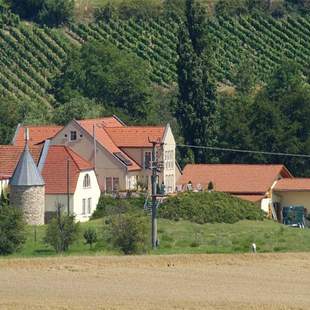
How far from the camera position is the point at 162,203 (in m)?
74.5

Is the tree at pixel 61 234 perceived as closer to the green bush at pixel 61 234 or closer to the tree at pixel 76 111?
the green bush at pixel 61 234

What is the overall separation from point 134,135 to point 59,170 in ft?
23.3

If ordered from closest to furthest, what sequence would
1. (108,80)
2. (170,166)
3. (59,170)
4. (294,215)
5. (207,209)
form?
(207,209) → (59,170) → (294,215) → (170,166) → (108,80)

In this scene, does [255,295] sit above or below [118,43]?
below

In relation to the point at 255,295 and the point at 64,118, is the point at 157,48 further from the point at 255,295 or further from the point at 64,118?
the point at 255,295

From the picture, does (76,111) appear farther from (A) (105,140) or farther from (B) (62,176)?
(B) (62,176)

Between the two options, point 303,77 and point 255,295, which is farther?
point 303,77

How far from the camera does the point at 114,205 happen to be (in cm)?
7662

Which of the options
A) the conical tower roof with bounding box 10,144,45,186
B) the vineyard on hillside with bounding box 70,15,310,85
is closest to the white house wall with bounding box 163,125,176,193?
the conical tower roof with bounding box 10,144,45,186

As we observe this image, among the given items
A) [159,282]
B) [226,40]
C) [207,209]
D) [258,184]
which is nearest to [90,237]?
[207,209]

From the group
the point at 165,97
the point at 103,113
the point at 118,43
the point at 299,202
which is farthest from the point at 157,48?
the point at 299,202

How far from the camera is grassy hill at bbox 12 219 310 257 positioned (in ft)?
203

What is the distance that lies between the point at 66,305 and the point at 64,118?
53.2m

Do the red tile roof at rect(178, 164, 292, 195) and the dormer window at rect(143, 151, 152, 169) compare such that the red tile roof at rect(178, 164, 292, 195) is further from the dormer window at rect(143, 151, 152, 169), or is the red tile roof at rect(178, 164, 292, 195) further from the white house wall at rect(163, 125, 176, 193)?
the dormer window at rect(143, 151, 152, 169)
